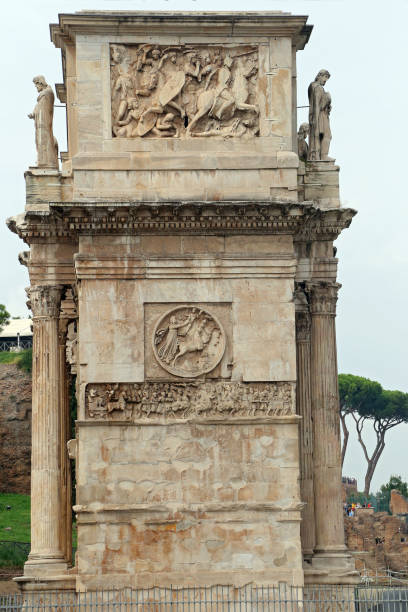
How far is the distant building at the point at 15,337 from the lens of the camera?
83.9m

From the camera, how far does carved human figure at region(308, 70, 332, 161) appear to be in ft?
88.3

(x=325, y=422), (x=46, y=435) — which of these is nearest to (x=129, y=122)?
(x=46, y=435)

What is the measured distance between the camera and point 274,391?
24.7 m

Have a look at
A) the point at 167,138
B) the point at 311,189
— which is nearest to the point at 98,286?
the point at 167,138

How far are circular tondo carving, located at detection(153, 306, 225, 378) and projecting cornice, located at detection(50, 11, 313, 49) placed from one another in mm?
4913

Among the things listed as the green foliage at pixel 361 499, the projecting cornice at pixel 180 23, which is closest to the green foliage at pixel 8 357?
the green foliage at pixel 361 499

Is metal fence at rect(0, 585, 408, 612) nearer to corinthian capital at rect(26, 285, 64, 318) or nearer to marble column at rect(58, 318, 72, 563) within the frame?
marble column at rect(58, 318, 72, 563)

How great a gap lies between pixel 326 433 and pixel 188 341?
3.43m

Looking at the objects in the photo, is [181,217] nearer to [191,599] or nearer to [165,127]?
[165,127]

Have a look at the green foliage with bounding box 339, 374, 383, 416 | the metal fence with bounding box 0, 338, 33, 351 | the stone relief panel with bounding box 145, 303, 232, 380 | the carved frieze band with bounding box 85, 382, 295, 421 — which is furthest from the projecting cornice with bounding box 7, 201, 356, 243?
the green foliage with bounding box 339, 374, 383, 416

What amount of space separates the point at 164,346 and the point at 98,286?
1.51 m

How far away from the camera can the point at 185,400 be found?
2458 centimetres

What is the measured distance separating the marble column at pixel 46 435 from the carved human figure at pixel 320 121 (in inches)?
211

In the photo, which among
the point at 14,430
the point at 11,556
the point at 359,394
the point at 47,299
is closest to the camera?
the point at 47,299
